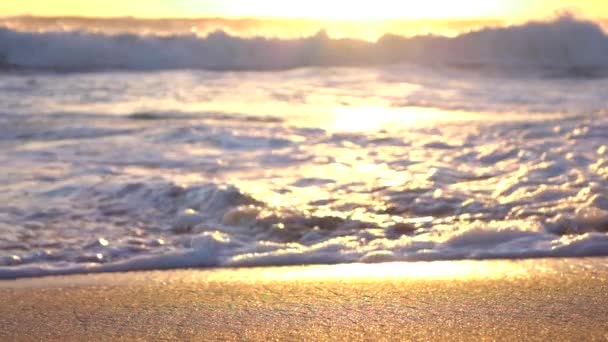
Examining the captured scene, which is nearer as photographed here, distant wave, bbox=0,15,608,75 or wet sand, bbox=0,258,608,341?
wet sand, bbox=0,258,608,341

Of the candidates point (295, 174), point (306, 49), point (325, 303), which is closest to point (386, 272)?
point (325, 303)

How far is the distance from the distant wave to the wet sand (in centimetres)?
1172

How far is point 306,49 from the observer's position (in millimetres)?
15891

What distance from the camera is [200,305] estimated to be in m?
2.77

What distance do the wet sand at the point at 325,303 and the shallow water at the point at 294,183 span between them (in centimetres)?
20

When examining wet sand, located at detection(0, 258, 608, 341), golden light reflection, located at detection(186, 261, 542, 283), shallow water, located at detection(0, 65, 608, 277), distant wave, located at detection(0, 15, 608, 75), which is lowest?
wet sand, located at detection(0, 258, 608, 341)

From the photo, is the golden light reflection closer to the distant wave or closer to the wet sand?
the wet sand

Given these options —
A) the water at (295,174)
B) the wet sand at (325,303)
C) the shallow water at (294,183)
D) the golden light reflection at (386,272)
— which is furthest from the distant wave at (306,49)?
the wet sand at (325,303)

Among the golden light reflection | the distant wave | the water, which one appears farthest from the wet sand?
the distant wave

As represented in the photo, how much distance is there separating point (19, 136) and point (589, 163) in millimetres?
3957

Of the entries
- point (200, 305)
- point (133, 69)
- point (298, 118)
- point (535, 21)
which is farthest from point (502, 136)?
point (535, 21)

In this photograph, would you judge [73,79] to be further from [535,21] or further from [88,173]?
[535,21]

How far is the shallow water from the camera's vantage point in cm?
355

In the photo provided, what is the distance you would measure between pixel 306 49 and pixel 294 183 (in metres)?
11.4
